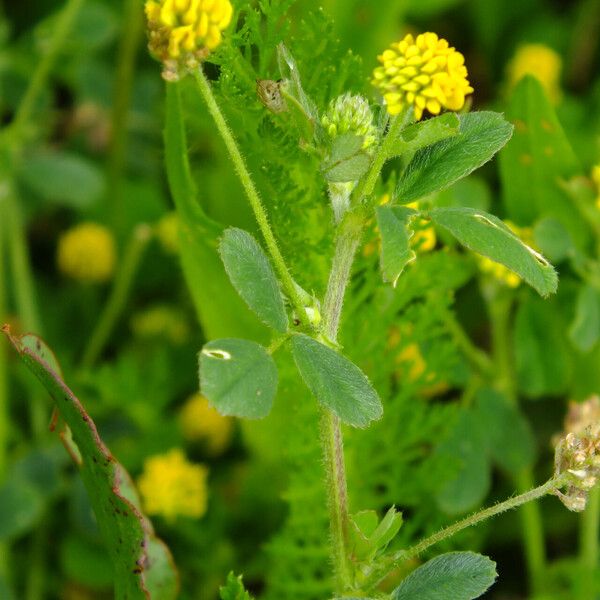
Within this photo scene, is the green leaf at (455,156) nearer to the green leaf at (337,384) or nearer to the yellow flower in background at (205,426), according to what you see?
the green leaf at (337,384)

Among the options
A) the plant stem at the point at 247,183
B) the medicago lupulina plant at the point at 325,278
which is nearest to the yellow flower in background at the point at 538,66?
the medicago lupulina plant at the point at 325,278

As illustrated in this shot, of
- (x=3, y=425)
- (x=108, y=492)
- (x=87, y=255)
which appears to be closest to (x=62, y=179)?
(x=87, y=255)

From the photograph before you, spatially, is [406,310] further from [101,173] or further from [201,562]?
[101,173]

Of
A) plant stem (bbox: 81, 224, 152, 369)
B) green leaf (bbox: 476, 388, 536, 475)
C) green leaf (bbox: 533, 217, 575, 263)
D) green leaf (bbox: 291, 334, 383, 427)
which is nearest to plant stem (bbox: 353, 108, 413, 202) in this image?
green leaf (bbox: 291, 334, 383, 427)

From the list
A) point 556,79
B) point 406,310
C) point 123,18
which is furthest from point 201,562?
point 556,79

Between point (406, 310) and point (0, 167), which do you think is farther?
point (0, 167)

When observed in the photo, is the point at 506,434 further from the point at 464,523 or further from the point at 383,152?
the point at 383,152
